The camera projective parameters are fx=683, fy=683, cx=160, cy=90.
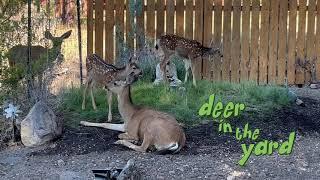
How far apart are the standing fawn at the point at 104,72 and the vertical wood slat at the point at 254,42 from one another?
4102mm

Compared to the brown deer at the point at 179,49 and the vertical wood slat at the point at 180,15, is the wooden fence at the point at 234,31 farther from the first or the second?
the brown deer at the point at 179,49

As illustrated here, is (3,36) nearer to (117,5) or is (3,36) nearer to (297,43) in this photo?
(117,5)

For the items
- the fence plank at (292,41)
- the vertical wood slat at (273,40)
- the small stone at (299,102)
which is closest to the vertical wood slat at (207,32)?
the vertical wood slat at (273,40)

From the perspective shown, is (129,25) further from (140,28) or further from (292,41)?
(292,41)

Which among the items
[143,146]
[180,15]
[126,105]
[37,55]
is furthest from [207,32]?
[143,146]

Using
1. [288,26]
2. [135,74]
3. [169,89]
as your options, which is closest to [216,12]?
[288,26]

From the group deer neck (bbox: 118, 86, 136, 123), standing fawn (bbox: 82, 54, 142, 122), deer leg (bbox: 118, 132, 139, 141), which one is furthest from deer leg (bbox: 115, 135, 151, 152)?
standing fawn (bbox: 82, 54, 142, 122)

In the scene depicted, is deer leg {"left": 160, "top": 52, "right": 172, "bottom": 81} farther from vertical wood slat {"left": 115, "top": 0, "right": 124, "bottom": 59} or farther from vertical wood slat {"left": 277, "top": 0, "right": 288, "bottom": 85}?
vertical wood slat {"left": 277, "top": 0, "right": 288, "bottom": 85}

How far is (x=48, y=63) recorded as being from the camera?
9.61 meters

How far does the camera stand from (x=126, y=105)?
8883 mm

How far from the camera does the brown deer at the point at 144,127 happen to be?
27.0 ft

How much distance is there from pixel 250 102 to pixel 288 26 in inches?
130

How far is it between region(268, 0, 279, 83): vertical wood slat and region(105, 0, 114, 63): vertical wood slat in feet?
9.91

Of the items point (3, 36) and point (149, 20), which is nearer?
point (3, 36)
